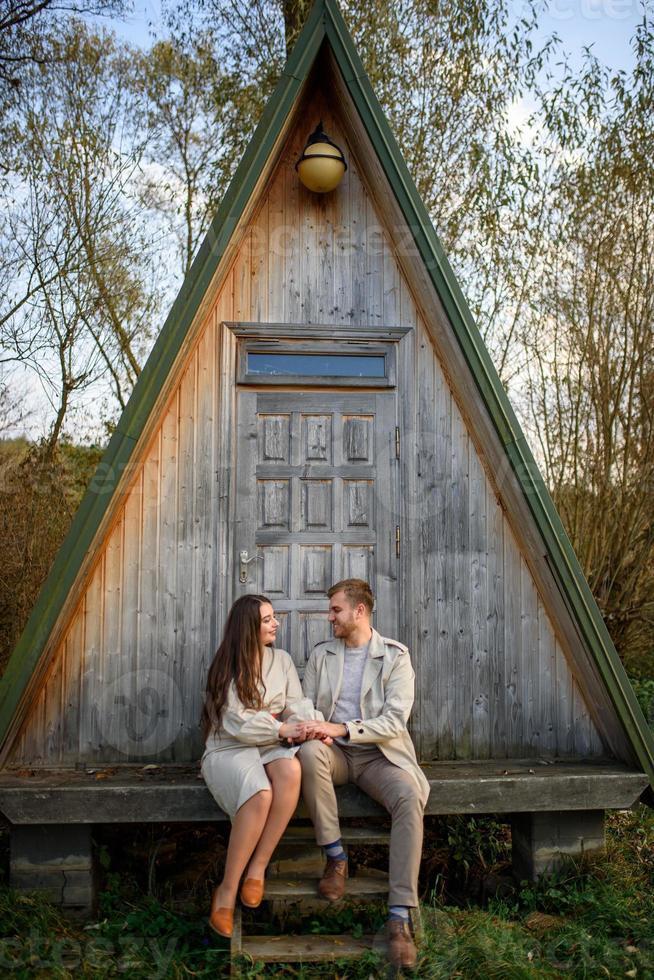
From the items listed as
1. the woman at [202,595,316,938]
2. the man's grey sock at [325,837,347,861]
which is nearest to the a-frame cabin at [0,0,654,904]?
the woman at [202,595,316,938]

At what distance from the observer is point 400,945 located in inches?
135

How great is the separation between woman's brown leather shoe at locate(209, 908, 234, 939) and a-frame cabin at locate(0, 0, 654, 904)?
0.78 meters

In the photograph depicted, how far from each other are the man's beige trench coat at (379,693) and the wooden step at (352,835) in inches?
13.1

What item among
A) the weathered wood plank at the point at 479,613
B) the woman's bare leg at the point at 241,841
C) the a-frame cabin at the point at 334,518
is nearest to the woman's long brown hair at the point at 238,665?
the woman's bare leg at the point at 241,841

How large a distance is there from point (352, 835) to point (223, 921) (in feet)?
2.68

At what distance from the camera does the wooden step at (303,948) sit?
11.4ft

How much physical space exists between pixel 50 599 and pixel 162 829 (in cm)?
200

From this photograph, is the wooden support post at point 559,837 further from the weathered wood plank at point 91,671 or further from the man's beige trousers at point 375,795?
the weathered wood plank at point 91,671

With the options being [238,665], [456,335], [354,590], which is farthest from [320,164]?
[238,665]

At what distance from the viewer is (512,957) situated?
3.52 m

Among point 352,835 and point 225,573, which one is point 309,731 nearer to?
point 352,835

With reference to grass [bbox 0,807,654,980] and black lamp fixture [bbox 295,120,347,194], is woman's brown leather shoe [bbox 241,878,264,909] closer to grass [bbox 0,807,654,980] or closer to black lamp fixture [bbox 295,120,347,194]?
grass [bbox 0,807,654,980]

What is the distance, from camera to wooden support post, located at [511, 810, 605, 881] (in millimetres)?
4414

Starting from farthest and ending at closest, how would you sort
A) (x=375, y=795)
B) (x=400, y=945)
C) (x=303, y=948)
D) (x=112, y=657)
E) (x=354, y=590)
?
(x=112, y=657)
(x=354, y=590)
(x=375, y=795)
(x=303, y=948)
(x=400, y=945)
